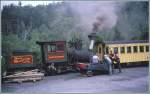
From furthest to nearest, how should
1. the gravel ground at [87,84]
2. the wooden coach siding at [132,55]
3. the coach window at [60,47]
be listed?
the coach window at [60,47]
the wooden coach siding at [132,55]
the gravel ground at [87,84]

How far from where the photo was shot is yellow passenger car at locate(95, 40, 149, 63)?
25.7ft

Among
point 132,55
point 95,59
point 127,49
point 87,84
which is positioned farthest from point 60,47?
point 132,55

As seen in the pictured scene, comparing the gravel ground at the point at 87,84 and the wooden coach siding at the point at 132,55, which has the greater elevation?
the wooden coach siding at the point at 132,55

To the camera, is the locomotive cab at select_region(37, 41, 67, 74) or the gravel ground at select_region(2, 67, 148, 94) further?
the locomotive cab at select_region(37, 41, 67, 74)

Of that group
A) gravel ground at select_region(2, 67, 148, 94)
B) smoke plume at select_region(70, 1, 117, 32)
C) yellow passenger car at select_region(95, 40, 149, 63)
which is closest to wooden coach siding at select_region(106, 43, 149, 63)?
yellow passenger car at select_region(95, 40, 149, 63)

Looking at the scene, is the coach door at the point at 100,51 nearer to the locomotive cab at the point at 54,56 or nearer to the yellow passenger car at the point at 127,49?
the yellow passenger car at the point at 127,49

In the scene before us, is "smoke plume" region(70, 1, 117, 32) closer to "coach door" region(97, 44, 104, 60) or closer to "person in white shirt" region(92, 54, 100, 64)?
"coach door" region(97, 44, 104, 60)

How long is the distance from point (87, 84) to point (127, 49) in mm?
1577

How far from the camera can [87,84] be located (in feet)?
24.6

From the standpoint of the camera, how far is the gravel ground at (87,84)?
24.1ft

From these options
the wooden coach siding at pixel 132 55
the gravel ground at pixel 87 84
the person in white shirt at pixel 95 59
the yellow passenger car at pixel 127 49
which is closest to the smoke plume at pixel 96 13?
the yellow passenger car at pixel 127 49

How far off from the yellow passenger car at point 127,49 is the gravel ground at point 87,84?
1.34 feet

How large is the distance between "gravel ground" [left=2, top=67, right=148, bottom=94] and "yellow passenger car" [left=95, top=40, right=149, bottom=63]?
41 centimetres

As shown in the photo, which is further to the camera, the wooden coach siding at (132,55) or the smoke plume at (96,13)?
the wooden coach siding at (132,55)
